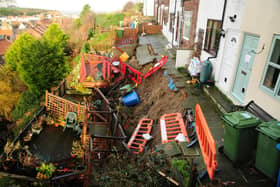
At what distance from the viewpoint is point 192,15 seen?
36.4 feet

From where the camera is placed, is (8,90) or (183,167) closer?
(183,167)

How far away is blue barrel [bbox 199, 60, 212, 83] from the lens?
818 centimetres

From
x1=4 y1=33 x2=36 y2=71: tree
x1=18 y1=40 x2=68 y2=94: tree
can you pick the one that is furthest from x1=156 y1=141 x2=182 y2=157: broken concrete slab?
x1=4 y1=33 x2=36 y2=71: tree

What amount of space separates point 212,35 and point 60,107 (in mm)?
8339

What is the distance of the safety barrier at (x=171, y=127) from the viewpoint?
6353mm

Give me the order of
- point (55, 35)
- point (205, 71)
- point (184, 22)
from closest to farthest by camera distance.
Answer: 1. point (205, 71)
2. point (184, 22)
3. point (55, 35)

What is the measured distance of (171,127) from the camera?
22.7ft

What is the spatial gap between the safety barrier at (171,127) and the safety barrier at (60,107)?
437cm

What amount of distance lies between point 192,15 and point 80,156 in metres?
9.69

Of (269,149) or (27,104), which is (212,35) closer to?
(269,149)

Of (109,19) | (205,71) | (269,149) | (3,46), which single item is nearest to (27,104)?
(109,19)

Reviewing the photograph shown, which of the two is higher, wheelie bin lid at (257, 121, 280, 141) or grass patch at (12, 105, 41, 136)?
wheelie bin lid at (257, 121, 280, 141)

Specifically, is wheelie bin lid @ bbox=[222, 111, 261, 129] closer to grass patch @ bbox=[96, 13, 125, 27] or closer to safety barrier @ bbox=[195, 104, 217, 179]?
safety barrier @ bbox=[195, 104, 217, 179]

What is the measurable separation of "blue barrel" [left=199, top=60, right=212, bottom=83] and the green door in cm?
161
